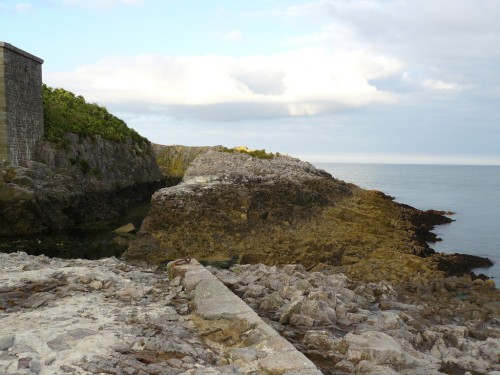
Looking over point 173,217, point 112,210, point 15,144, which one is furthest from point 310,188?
point 15,144

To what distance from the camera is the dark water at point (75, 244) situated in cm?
1844

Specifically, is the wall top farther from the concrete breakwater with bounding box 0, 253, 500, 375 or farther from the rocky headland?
the concrete breakwater with bounding box 0, 253, 500, 375

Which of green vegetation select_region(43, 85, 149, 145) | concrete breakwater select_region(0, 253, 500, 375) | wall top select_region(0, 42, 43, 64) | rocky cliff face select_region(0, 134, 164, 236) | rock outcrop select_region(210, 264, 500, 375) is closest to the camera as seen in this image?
concrete breakwater select_region(0, 253, 500, 375)

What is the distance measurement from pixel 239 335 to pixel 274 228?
44.9 ft

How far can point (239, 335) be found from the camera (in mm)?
6449

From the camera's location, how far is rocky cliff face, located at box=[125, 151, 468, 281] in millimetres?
16281

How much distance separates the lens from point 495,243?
26.2 m

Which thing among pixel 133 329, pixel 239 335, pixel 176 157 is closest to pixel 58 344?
pixel 133 329

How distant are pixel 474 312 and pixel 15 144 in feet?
73.3

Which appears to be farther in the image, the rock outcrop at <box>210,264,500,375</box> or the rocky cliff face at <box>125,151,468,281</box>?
the rocky cliff face at <box>125,151,468,281</box>

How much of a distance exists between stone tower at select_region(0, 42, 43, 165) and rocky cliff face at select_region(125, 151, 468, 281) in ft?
27.1

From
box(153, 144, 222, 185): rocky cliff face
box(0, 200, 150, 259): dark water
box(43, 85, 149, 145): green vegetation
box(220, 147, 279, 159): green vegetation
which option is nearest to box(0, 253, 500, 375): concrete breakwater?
box(0, 200, 150, 259): dark water

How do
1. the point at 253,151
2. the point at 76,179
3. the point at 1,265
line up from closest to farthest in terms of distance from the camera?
the point at 1,265
the point at 76,179
the point at 253,151

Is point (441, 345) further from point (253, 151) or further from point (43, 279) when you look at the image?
point (253, 151)
